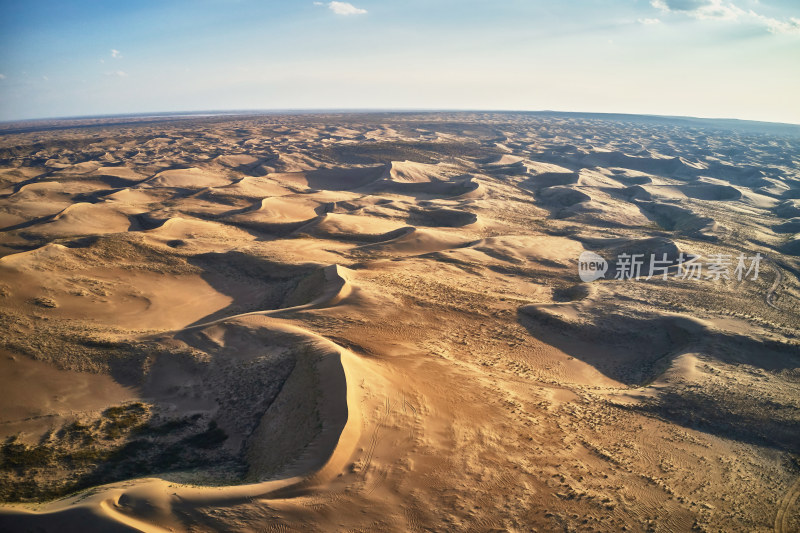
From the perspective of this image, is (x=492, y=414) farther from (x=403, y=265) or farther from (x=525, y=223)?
(x=525, y=223)

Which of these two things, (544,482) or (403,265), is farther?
(403,265)

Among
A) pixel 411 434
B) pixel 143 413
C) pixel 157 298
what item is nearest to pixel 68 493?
pixel 143 413

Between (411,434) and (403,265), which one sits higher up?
(403,265)

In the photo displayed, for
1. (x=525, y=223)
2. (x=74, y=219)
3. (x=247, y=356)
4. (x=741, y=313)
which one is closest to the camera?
(x=247, y=356)

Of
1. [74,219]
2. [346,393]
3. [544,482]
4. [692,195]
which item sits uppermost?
[692,195]

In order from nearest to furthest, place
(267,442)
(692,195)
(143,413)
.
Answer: (267,442) → (143,413) → (692,195)

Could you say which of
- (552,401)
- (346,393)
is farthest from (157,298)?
(552,401)

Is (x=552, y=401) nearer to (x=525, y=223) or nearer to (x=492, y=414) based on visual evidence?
(x=492, y=414)
